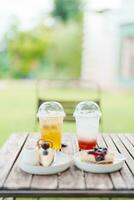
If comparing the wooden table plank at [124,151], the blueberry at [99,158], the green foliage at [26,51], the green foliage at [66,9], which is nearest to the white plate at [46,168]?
the blueberry at [99,158]

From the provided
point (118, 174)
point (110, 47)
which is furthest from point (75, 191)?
point (110, 47)

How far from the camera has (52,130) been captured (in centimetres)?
180

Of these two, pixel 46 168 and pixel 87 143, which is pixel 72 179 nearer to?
pixel 46 168

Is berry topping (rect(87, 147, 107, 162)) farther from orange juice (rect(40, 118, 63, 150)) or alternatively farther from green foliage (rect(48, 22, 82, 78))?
green foliage (rect(48, 22, 82, 78))

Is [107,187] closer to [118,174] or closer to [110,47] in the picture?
[118,174]

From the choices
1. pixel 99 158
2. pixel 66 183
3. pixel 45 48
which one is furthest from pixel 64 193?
pixel 45 48

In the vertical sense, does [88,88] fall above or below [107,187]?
below

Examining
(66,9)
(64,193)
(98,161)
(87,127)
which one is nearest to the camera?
(64,193)

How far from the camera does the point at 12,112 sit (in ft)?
23.6

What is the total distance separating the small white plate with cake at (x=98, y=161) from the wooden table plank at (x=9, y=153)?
0.26 m

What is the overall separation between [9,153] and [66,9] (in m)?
17.1

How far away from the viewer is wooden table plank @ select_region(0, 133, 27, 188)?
59.2 inches

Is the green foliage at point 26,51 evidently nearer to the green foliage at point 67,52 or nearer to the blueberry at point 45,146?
the green foliage at point 67,52

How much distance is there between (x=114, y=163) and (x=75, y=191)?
254mm
